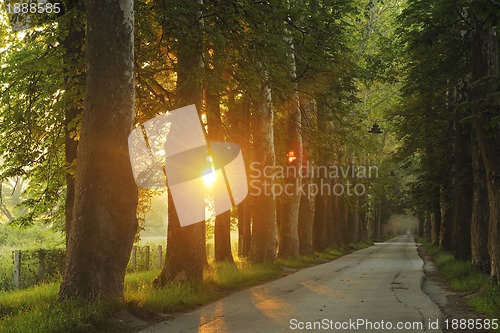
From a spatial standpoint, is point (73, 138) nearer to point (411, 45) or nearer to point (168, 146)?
point (168, 146)

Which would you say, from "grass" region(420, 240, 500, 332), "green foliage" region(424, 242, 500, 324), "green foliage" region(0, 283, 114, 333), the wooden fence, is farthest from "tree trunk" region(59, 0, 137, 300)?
the wooden fence

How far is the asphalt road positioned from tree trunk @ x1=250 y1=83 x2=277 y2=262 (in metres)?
5.53

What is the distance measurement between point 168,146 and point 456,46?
32.4 feet

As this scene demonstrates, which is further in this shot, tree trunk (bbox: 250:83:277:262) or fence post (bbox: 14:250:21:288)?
tree trunk (bbox: 250:83:277:262)

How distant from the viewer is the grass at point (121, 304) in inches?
335

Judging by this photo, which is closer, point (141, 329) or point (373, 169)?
point (141, 329)

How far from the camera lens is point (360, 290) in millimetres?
15812

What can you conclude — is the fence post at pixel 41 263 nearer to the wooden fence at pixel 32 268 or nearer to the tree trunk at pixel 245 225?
the wooden fence at pixel 32 268

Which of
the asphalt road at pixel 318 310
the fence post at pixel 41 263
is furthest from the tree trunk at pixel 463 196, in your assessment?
the fence post at pixel 41 263

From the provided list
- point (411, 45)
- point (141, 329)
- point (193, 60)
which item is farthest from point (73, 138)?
point (411, 45)

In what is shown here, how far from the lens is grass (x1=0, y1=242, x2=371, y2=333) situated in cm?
850

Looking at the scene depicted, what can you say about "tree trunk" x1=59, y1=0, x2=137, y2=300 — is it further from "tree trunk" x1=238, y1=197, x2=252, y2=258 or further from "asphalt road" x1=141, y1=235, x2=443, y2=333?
"tree trunk" x1=238, y1=197, x2=252, y2=258

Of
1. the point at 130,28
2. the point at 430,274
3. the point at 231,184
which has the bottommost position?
the point at 430,274

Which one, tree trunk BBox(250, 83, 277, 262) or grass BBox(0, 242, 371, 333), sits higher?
tree trunk BBox(250, 83, 277, 262)
